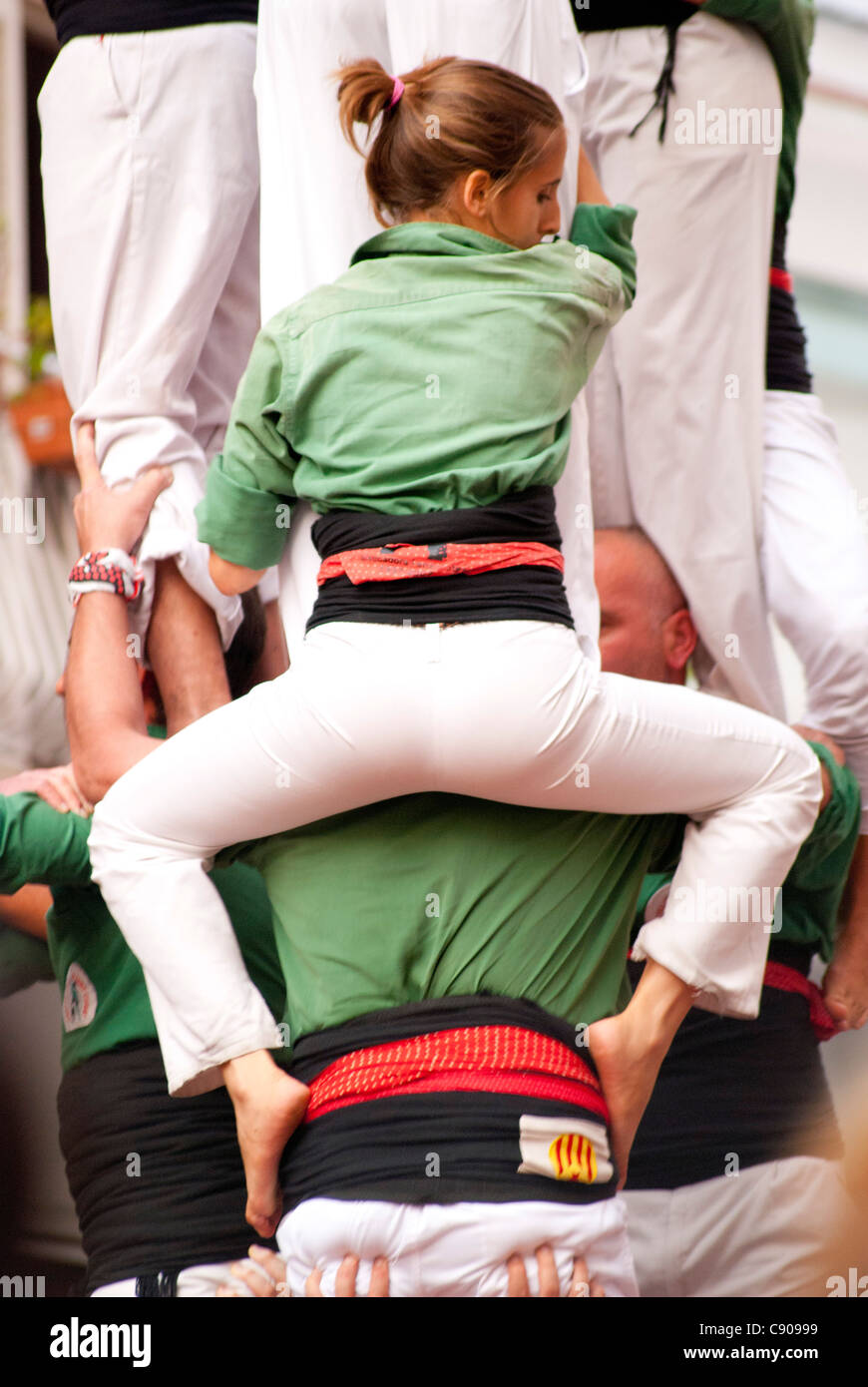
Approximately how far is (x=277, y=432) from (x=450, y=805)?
34 cm

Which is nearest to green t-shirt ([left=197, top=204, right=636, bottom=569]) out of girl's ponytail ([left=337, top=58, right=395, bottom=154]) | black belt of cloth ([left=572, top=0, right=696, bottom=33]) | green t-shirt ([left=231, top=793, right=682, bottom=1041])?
girl's ponytail ([left=337, top=58, right=395, bottom=154])

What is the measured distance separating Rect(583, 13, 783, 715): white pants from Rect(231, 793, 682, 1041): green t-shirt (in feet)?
1.93

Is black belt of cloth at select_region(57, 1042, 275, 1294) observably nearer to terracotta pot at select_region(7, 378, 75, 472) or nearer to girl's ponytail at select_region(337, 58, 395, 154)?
girl's ponytail at select_region(337, 58, 395, 154)

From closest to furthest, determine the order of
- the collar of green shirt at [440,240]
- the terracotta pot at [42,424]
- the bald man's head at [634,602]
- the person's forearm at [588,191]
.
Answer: the collar of green shirt at [440,240]
the person's forearm at [588,191]
the bald man's head at [634,602]
the terracotta pot at [42,424]

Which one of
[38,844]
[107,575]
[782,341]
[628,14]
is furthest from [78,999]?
[628,14]

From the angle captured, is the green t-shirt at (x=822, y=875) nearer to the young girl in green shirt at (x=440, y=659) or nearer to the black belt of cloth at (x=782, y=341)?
the young girl in green shirt at (x=440, y=659)

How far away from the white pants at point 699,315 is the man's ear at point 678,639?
0.04m

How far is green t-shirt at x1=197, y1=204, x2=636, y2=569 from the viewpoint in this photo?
4.23 feet

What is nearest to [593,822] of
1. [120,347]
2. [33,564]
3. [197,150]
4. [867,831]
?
[867,831]

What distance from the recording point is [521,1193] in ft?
4.06

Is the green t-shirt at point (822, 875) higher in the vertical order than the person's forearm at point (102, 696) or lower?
lower

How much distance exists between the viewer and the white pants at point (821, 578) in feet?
5.88

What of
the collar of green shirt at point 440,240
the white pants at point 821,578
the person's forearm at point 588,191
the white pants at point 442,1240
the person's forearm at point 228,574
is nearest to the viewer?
the white pants at point 442,1240

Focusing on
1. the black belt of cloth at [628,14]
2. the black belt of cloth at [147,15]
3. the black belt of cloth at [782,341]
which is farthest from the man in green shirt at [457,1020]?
→ the black belt of cloth at [628,14]
